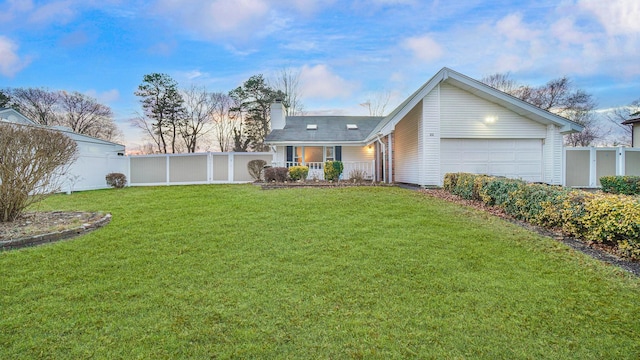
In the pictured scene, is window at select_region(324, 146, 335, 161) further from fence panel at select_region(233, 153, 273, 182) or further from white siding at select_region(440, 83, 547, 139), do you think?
white siding at select_region(440, 83, 547, 139)

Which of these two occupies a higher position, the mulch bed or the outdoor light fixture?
the outdoor light fixture

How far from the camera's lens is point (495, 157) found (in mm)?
11766

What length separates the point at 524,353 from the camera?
2.16m

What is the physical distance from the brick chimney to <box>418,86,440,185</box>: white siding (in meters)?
9.45

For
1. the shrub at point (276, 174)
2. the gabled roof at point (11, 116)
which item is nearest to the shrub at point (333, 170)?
the shrub at point (276, 174)

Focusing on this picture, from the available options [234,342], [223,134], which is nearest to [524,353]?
[234,342]

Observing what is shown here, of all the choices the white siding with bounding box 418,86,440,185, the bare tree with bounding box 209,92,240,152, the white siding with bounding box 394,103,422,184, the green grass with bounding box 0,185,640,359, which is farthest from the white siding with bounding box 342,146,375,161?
the bare tree with bounding box 209,92,240,152

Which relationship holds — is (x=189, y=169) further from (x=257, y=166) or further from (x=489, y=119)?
(x=489, y=119)

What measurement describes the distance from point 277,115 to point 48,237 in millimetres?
14087

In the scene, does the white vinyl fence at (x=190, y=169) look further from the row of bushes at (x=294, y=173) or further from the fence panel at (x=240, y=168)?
the row of bushes at (x=294, y=173)

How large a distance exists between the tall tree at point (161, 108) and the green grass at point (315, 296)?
2381 cm

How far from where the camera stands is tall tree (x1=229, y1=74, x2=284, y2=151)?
85.8ft

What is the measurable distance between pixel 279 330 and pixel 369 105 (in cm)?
2633

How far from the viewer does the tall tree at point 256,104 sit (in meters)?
26.2
